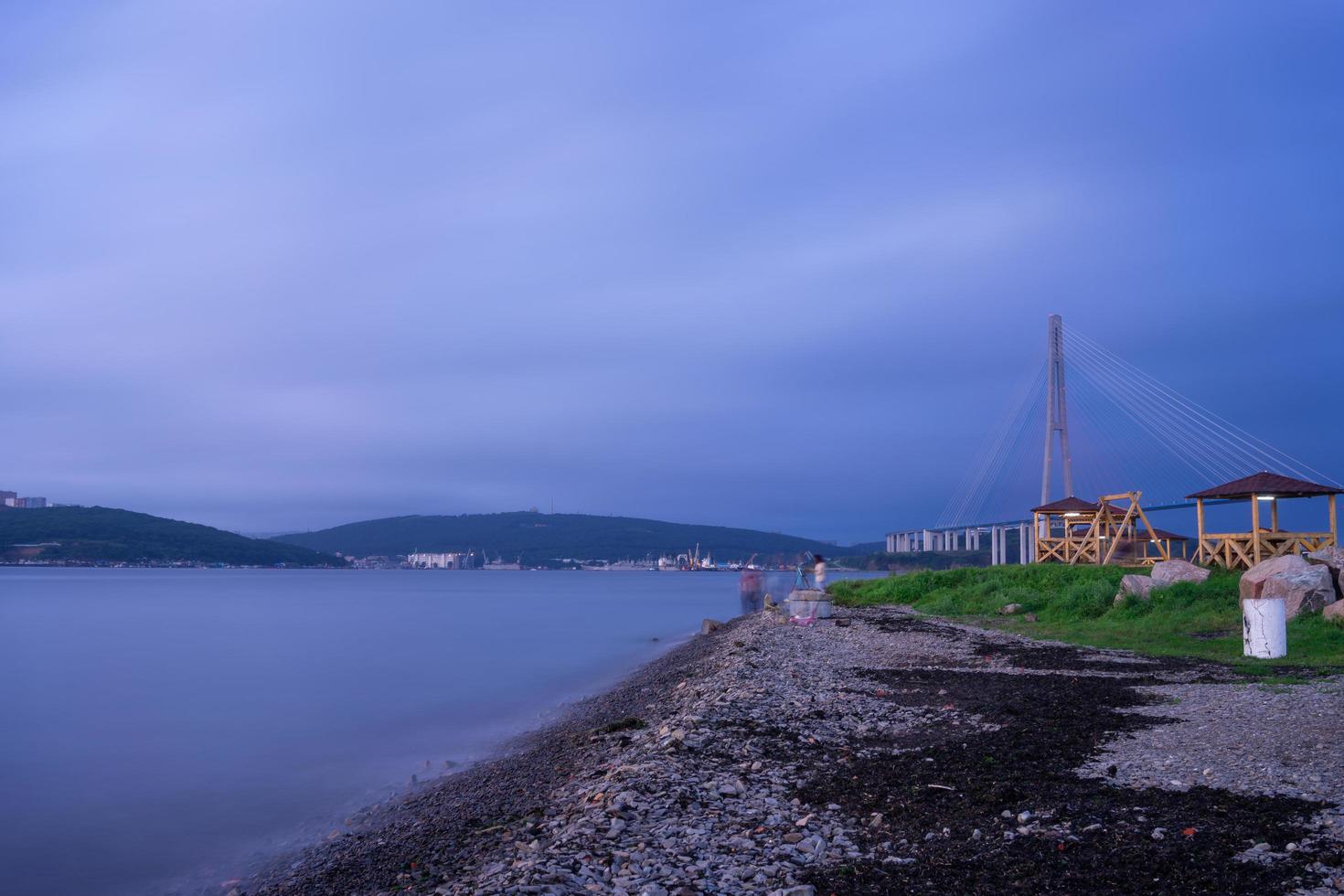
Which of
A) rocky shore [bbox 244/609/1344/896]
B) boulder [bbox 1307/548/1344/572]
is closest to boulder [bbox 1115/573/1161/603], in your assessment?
boulder [bbox 1307/548/1344/572]

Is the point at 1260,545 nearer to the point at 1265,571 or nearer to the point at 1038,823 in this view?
the point at 1265,571

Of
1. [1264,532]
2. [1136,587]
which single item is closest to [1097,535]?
[1264,532]

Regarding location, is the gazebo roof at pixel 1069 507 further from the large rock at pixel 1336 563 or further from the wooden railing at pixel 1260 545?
the large rock at pixel 1336 563

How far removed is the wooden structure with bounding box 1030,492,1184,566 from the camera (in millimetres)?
33156

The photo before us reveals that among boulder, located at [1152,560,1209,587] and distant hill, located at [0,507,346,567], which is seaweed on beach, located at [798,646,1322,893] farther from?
distant hill, located at [0,507,346,567]

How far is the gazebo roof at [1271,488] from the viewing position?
25.1 m

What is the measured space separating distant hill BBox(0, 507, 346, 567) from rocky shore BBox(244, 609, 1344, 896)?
177568 millimetres

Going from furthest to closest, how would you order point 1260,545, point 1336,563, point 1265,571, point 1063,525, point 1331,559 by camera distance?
point 1063,525
point 1260,545
point 1331,559
point 1336,563
point 1265,571

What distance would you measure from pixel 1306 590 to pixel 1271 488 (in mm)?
10913

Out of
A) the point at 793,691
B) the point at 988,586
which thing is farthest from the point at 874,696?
the point at 988,586

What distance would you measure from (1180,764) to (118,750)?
16.0 meters

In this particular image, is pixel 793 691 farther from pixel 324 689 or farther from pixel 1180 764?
pixel 324 689

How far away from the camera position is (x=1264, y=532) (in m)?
24.9

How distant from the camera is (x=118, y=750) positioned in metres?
15.5
